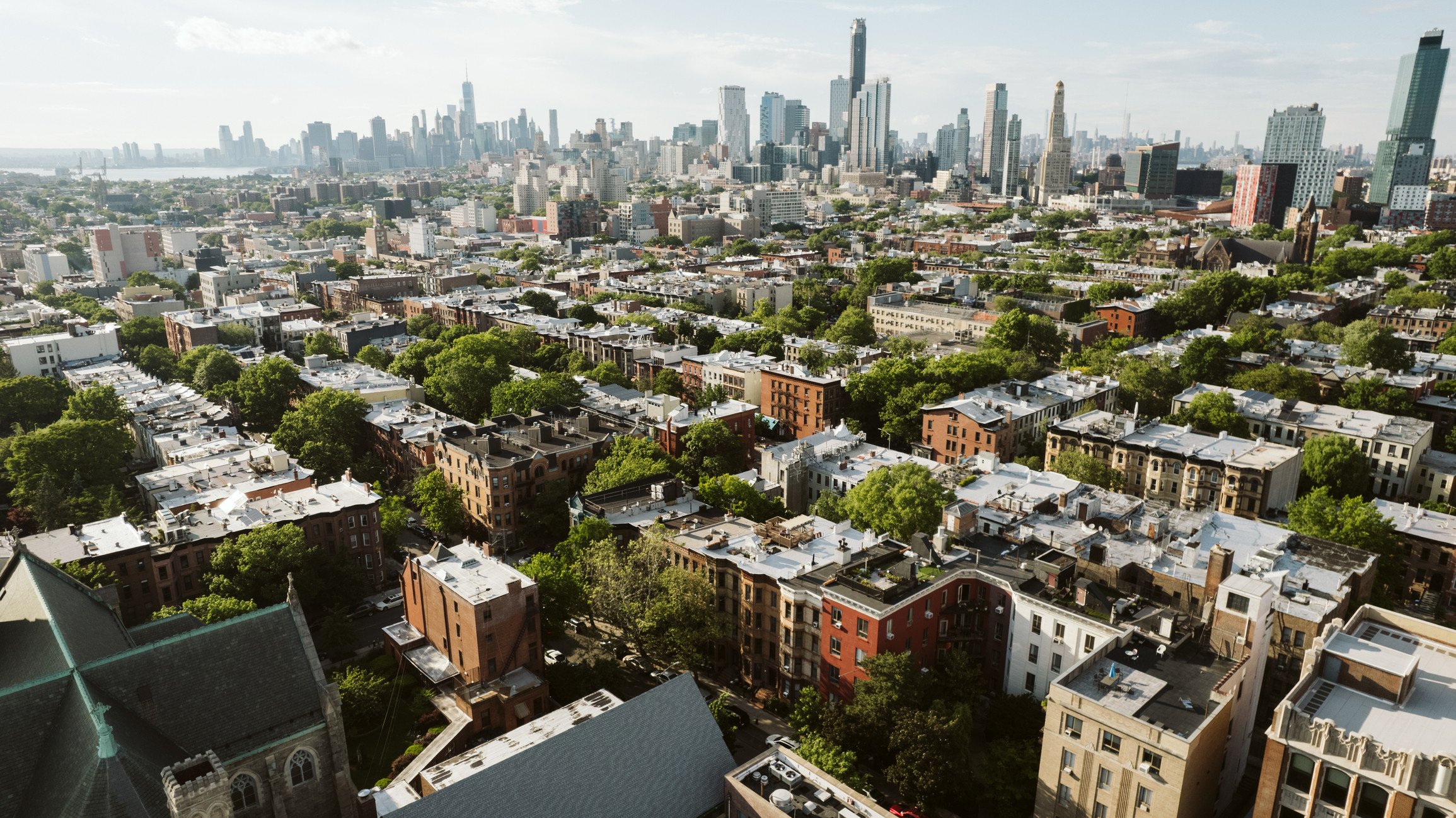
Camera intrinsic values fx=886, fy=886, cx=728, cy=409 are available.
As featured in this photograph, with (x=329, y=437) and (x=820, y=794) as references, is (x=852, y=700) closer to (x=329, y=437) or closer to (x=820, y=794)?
(x=820, y=794)

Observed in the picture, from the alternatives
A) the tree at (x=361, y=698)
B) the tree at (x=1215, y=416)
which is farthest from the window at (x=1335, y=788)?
the tree at (x=1215, y=416)

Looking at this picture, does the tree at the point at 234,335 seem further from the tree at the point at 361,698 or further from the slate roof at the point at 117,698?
the slate roof at the point at 117,698

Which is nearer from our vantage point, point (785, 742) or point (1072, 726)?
point (1072, 726)

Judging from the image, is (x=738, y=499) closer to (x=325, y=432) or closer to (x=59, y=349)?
(x=325, y=432)

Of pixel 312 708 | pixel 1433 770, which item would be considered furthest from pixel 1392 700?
pixel 312 708

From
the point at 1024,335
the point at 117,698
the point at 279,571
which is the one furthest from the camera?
the point at 1024,335

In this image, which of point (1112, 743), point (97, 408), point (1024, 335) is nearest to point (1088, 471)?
point (1112, 743)

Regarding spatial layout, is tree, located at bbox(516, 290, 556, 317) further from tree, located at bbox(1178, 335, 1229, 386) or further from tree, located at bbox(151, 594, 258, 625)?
tree, located at bbox(151, 594, 258, 625)

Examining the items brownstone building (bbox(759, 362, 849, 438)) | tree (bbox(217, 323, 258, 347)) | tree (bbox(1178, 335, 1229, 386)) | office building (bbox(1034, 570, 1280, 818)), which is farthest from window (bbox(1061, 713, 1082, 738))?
tree (bbox(217, 323, 258, 347))
